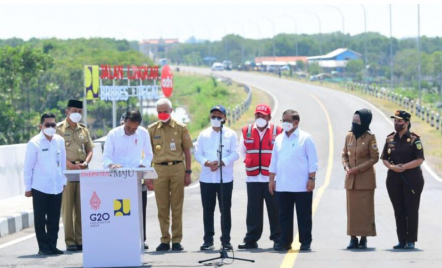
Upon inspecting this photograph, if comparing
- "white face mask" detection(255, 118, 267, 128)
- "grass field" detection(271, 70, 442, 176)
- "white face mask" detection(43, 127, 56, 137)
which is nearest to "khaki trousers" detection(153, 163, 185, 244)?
"white face mask" detection(255, 118, 267, 128)

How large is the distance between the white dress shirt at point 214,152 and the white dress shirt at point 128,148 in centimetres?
86

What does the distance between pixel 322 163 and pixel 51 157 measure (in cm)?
1932

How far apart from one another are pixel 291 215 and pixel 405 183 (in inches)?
64.5

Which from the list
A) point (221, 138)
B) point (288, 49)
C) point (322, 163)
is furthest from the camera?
point (288, 49)

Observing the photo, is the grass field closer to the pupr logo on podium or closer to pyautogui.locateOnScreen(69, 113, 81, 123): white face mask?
pyautogui.locateOnScreen(69, 113, 81, 123): white face mask

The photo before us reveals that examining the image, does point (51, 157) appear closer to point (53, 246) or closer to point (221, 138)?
point (53, 246)

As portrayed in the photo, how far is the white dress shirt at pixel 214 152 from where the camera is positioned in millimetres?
13062

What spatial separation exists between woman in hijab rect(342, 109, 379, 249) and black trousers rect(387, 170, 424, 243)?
356 millimetres

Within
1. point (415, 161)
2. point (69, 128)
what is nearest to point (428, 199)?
point (415, 161)

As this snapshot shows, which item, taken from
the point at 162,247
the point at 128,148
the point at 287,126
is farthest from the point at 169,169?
the point at 287,126

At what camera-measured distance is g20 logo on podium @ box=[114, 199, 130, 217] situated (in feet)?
37.0

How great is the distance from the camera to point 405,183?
12.9 m

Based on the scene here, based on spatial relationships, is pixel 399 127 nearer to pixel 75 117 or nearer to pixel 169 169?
pixel 169 169

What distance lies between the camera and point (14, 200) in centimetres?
1909
